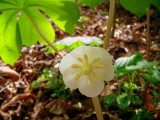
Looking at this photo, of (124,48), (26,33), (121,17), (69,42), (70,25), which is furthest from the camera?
(121,17)

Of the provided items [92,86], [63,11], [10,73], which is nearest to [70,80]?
[92,86]

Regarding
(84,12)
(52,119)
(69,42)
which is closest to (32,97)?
(52,119)

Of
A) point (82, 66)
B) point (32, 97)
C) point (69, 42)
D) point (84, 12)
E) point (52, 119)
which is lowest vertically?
point (52, 119)

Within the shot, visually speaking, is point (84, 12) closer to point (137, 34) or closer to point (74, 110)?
point (137, 34)

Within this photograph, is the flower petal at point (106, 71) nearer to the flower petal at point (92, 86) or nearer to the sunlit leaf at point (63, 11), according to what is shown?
the flower petal at point (92, 86)

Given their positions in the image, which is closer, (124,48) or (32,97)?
(32,97)

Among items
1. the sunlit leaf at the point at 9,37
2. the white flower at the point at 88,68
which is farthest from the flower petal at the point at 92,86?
the sunlit leaf at the point at 9,37

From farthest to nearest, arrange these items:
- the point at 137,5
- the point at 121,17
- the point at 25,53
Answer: the point at 121,17 → the point at 25,53 → the point at 137,5

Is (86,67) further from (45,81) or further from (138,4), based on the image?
(45,81)
